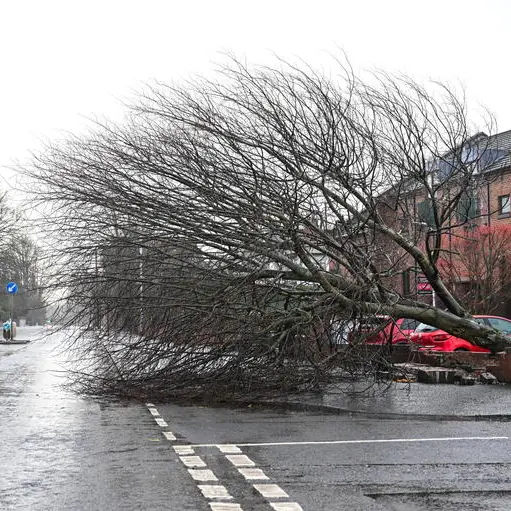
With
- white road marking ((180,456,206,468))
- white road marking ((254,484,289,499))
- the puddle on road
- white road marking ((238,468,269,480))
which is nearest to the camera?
white road marking ((254,484,289,499))

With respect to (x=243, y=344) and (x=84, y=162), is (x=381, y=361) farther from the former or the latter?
(x=84, y=162)

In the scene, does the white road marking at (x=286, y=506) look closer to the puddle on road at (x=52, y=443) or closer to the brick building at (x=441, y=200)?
the puddle on road at (x=52, y=443)

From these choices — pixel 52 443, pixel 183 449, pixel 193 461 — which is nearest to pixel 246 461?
pixel 193 461

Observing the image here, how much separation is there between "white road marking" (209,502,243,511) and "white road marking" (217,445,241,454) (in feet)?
9.43

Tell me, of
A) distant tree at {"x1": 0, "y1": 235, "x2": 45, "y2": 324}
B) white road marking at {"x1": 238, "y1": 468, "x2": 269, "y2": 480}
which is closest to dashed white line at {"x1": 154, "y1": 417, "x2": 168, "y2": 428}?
white road marking at {"x1": 238, "y1": 468, "x2": 269, "y2": 480}

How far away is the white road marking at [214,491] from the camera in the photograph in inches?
294

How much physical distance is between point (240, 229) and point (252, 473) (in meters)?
8.14

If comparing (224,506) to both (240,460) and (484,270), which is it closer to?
(240,460)

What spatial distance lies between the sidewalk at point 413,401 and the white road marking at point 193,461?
4.85 metres

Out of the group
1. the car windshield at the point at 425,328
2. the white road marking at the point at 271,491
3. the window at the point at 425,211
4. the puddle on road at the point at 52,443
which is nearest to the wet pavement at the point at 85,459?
the puddle on road at the point at 52,443

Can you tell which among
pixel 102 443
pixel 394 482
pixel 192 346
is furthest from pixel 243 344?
pixel 394 482

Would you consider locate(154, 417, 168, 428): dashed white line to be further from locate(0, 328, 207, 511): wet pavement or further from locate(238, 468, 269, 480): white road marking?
locate(238, 468, 269, 480): white road marking

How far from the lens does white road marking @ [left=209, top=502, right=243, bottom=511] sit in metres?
6.98

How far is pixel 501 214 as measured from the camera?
143ft
